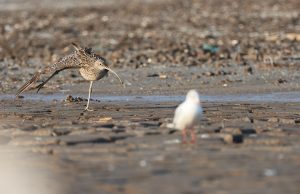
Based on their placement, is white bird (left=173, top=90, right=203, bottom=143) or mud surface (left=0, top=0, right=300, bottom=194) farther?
white bird (left=173, top=90, right=203, bottom=143)

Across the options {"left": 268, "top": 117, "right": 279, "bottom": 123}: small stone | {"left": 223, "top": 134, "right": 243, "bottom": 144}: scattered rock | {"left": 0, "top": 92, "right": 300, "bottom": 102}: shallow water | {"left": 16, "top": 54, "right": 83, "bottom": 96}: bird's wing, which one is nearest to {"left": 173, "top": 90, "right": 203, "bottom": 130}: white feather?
{"left": 223, "top": 134, "right": 243, "bottom": 144}: scattered rock

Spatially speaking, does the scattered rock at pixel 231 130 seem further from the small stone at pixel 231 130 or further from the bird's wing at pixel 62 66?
the bird's wing at pixel 62 66

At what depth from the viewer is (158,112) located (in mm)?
12898

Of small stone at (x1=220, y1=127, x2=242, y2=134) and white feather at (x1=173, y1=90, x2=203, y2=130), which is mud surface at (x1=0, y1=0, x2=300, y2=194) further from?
white feather at (x1=173, y1=90, x2=203, y2=130)

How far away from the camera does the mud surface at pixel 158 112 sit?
8.10 metres

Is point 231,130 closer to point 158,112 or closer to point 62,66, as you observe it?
point 158,112

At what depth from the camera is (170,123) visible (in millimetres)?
10977

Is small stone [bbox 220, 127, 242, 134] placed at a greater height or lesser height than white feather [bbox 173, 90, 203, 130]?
lesser

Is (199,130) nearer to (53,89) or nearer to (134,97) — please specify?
(134,97)

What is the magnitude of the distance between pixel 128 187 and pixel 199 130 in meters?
2.88

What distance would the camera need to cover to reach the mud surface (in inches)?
319

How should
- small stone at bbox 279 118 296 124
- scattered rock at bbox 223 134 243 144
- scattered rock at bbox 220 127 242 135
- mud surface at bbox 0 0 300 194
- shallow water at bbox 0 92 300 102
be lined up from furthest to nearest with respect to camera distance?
shallow water at bbox 0 92 300 102
small stone at bbox 279 118 296 124
scattered rock at bbox 220 127 242 135
scattered rock at bbox 223 134 243 144
mud surface at bbox 0 0 300 194

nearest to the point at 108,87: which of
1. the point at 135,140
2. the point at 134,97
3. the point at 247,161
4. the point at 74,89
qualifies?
the point at 74,89

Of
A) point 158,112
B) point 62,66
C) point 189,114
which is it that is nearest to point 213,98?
point 158,112
